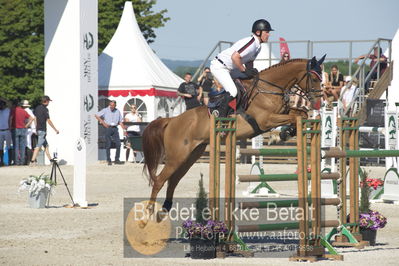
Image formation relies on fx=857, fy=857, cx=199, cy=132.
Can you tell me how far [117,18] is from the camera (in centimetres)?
4416

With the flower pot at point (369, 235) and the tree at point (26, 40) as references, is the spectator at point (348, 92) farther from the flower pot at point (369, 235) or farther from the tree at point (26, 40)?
the tree at point (26, 40)

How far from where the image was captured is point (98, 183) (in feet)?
55.0

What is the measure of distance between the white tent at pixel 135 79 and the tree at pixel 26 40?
15571mm

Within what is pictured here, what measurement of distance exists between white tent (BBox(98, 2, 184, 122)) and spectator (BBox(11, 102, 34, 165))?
4.17 meters

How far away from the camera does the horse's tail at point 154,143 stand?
1025 cm

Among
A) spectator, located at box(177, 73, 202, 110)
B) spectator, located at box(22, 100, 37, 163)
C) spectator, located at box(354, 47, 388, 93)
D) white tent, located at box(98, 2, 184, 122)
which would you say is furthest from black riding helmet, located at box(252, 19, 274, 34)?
white tent, located at box(98, 2, 184, 122)

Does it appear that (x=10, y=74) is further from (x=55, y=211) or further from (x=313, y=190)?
(x=313, y=190)

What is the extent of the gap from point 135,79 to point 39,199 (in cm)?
1399

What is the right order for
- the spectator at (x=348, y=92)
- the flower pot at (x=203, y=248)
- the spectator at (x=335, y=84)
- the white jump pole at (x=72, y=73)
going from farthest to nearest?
1. the white jump pole at (x=72, y=73)
2. the spectator at (x=348, y=92)
3. the spectator at (x=335, y=84)
4. the flower pot at (x=203, y=248)

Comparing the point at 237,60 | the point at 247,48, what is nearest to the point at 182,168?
the point at 237,60

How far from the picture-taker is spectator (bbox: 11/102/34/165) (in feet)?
72.0

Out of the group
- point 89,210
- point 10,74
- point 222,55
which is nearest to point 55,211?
point 89,210

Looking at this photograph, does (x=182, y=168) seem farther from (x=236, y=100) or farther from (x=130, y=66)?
(x=130, y=66)

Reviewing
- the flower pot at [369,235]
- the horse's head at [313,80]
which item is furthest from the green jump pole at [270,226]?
the horse's head at [313,80]
